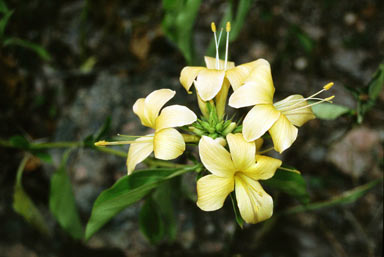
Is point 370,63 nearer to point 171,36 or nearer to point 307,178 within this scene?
point 307,178

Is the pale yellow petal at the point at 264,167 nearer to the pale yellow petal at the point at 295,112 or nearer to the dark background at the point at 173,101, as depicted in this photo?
the pale yellow petal at the point at 295,112

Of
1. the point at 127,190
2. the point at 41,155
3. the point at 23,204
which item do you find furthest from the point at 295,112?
the point at 23,204

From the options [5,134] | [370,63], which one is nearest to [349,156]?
[370,63]

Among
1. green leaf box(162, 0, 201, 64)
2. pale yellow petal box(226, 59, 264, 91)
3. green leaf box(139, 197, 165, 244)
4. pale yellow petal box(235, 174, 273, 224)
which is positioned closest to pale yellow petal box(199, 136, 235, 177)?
pale yellow petal box(235, 174, 273, 224)

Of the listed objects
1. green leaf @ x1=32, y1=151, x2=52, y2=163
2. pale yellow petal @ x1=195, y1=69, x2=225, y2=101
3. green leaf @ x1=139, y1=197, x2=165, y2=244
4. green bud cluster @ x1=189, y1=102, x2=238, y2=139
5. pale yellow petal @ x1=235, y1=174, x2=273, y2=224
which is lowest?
green leaf @ x1=139, y1=197, x2=165, y2=244

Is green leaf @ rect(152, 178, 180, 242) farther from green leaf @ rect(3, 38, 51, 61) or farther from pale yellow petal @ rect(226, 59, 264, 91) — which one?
green leaf @ rect(3, 38, 51, 61)

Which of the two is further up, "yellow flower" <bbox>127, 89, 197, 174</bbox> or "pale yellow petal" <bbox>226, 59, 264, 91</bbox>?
"pale yellow petal" <bbox>226, 59, 264, 91</bbox>
